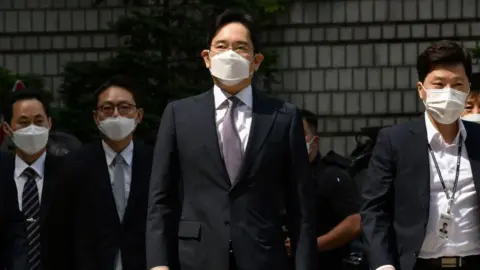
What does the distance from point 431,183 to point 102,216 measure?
2058 millimetres

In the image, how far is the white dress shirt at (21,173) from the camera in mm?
7910

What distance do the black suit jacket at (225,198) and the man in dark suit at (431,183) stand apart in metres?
0.40

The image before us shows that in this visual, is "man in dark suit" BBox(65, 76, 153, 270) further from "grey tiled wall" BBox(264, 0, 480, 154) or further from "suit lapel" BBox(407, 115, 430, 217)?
"grey tiled wall" BBox(264, 0, 480, 154)

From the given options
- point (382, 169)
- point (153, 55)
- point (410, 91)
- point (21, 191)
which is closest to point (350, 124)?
point (410, 91)

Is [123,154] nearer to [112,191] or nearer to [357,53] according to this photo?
[112,191]

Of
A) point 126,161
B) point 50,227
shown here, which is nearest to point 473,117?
point 126,161

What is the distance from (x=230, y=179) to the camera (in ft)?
19.6

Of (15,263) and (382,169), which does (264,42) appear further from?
(382,169)

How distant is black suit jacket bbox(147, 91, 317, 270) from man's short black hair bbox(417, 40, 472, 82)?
698mm

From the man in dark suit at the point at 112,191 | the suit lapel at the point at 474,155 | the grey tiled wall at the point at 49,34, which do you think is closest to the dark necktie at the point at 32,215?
the man in dark suit at the point at 112,191

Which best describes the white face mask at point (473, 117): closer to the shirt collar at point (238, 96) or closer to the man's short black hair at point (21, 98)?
the shirt collar at point (238, 96)

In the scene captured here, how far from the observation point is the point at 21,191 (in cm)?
792

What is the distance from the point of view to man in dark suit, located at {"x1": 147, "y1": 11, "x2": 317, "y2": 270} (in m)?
5.97

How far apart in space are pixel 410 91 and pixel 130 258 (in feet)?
28.5
